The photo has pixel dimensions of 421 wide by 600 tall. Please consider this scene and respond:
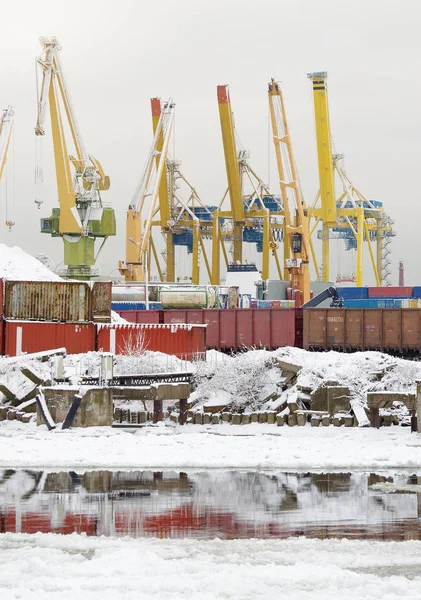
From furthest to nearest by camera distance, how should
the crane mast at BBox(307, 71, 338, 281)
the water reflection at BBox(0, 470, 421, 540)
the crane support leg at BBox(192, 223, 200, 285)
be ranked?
the crane support leg at BBox(192, 223, 200, 285) < the crane mast at BBox(307, 71, 338, 281) < the water reflection at BBox(0, 470, 421, 540)

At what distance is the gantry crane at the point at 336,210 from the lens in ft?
312

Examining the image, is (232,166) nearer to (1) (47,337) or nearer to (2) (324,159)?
(2) (324,159)

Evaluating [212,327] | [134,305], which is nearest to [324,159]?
[134,305]

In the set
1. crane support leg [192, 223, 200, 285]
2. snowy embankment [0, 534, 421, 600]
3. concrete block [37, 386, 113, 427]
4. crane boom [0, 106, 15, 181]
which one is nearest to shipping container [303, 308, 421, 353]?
concrete block [37, 386, 113, 427]

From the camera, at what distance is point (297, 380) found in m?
29.2

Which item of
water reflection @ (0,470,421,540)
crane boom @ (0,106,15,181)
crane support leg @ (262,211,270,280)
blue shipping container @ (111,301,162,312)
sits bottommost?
water reflection @ (0,470,421,540)

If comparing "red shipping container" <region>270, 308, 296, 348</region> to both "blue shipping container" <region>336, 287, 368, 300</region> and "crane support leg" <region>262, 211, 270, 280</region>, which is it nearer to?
"blue shipping container" <region>336, 287, 368, 300</region>

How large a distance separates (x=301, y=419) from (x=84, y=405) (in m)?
6.14

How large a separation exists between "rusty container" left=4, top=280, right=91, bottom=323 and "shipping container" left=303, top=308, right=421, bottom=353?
40.3 ft

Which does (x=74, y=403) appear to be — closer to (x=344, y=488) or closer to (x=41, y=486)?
(x=41, y=486)

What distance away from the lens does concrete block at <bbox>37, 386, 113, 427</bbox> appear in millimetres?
24609

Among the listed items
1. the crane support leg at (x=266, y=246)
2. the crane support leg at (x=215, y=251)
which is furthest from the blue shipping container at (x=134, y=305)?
the crane support leg at (x=215, y=251)

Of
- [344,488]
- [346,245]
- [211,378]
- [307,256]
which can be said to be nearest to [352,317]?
[211,378]

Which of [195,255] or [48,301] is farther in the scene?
[195,255]
